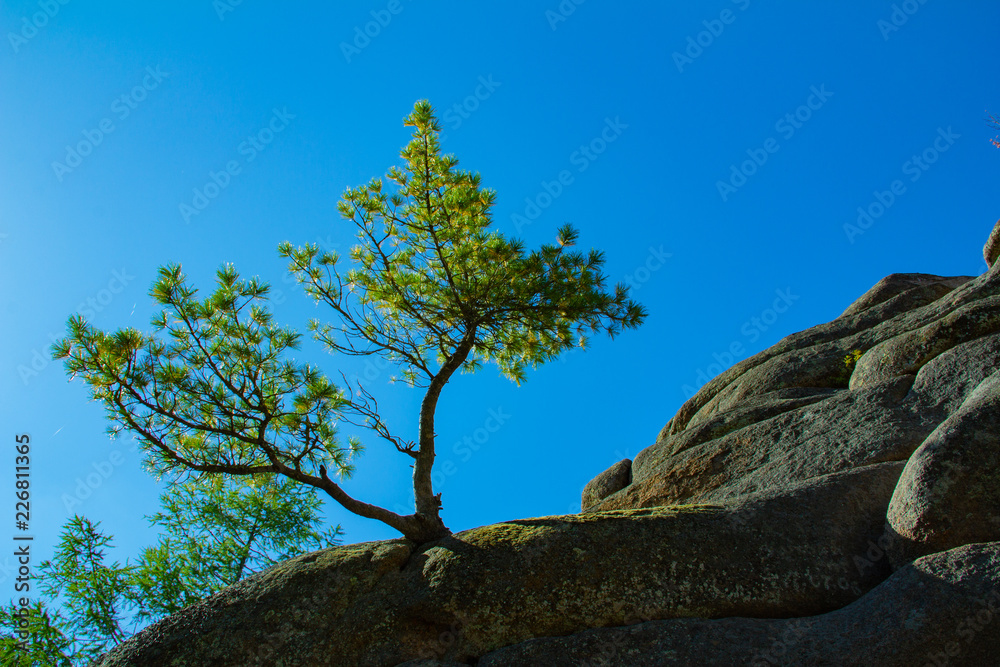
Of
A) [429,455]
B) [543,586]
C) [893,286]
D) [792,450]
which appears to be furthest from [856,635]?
[893,286]

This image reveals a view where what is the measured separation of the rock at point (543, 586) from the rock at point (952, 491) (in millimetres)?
297

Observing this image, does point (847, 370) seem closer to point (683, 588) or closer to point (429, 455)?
point (683, 588)

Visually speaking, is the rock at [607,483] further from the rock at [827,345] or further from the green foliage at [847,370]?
the green foliage at [847,370]

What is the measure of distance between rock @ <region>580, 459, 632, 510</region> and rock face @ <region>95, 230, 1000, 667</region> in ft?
11.0

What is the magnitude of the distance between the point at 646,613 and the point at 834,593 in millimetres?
1244

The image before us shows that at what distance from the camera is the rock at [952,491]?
4.23m

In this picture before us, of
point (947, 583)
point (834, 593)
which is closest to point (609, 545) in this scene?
point (834, 593)

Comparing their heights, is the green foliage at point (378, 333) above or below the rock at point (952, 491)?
above

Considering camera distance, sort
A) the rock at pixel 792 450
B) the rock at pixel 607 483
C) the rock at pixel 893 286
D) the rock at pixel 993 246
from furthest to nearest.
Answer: the rock at pixel 893 286 → the rock at pixel 993 246 → the rock at pixel 607 483 → the rock at pixel 792 450

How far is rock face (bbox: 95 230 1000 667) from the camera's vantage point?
3.80 m

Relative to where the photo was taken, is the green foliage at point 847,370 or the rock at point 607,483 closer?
the green foliage at point 847,370

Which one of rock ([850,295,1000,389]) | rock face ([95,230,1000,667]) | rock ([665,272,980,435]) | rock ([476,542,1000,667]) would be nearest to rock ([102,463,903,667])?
rock face ([95,230,1000,667])

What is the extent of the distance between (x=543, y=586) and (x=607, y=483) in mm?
4315

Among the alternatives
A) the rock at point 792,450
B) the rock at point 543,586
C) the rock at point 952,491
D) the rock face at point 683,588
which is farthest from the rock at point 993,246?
the rock at point 543,586
